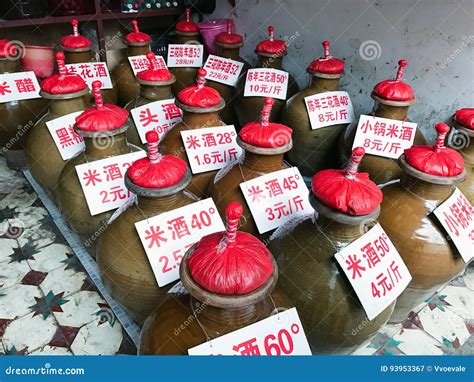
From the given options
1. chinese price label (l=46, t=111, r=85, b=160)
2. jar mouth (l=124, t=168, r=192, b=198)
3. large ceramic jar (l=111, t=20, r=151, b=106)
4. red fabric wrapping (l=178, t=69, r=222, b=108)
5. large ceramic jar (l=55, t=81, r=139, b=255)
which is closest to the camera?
jar mouth (l=124, t=168, r=192, b=198)

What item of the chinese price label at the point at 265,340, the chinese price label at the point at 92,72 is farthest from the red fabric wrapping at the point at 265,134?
the chinese price label at the point at 92,72

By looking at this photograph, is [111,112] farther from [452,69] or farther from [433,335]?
[452,69]

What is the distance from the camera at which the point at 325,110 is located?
2572mm

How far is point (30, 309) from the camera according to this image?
193 centimetres

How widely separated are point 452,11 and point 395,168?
3.24 ft

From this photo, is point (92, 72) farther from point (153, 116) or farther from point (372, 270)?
point (372, 270)

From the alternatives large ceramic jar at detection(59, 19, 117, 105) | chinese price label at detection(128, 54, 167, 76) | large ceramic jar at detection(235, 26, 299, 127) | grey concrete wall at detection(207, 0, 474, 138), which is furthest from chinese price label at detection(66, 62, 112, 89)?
grey concrete wall at detection(207, 0, 474, 138)

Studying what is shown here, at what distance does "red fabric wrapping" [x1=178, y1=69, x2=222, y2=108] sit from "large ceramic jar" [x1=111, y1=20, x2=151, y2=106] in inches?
42.8

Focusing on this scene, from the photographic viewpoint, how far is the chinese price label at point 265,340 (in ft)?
3.55

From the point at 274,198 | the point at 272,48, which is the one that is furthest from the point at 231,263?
the point at 272,48

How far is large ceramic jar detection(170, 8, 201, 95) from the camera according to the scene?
10.3 ft

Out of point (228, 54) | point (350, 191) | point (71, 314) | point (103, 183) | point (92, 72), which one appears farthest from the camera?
point (228, 54)

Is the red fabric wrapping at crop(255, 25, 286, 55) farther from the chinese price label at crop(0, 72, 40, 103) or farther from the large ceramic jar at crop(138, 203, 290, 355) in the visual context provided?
the large ceramic jar at crop(138, 203, 290, 355)

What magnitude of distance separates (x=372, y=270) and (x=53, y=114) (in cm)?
174
